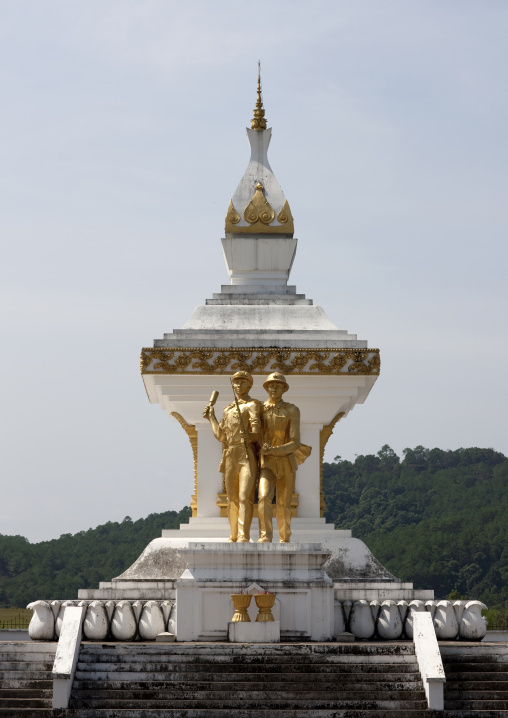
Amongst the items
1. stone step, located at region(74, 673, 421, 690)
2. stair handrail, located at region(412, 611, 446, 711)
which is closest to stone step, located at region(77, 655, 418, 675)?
stone step, located at region(74, 673, 421, 690)

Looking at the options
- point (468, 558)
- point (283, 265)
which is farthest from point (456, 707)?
point (468, 558)

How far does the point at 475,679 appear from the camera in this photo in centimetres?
1789

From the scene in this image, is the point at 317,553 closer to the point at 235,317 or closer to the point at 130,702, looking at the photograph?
the point at 130,702

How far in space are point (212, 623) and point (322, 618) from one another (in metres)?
1.36

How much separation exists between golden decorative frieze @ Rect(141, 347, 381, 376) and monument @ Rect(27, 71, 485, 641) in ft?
0.05

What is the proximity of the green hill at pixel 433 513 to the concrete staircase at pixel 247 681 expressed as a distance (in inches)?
841

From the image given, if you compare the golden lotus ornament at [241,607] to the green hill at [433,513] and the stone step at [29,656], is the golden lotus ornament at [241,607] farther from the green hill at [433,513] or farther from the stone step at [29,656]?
the green hill at [433,513]

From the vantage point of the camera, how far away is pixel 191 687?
17438 mm

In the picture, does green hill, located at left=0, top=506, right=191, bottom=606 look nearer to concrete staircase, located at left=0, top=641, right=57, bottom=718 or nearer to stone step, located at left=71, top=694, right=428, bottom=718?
concrete staircase, located at left=0, top=641, right=57, bottom=718

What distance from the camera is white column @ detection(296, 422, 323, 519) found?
24.6 m

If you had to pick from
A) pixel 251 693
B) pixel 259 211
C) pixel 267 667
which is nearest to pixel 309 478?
pixel 259 211

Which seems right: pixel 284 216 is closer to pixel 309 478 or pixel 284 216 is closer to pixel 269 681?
pixel 309 478

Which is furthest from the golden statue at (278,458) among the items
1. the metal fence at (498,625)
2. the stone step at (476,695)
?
the metal fence at (498,625)

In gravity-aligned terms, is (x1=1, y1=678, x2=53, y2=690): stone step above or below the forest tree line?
below
